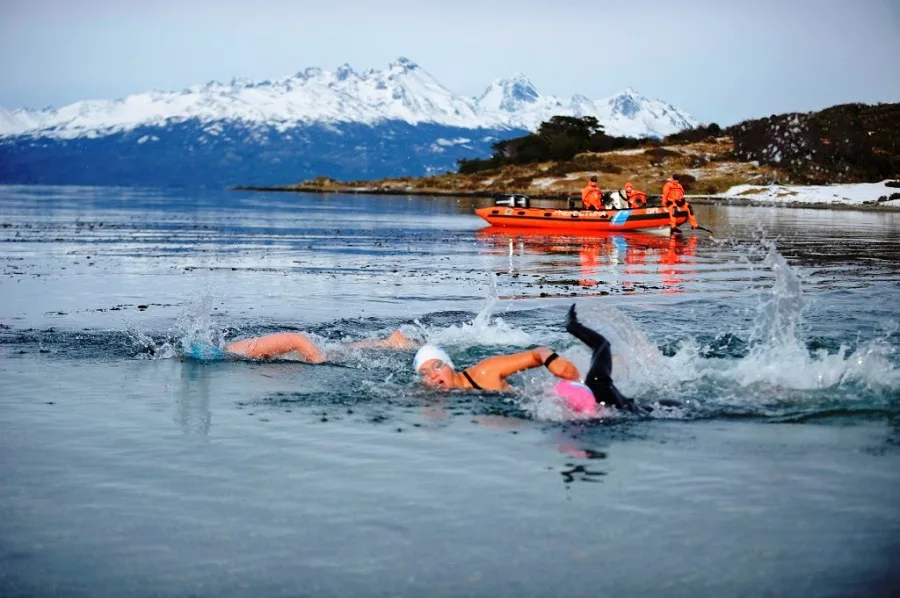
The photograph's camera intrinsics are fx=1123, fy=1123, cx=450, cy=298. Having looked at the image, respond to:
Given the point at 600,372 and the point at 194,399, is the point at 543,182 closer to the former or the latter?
the point at 194,399

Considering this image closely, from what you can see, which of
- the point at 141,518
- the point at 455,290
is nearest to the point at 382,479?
the point at 141,518

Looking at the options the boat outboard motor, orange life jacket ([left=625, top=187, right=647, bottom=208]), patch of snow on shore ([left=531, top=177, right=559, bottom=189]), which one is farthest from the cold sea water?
patch of snow on shore ([left=531, top=177, right=559, bottom=189])

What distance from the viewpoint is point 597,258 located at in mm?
34250

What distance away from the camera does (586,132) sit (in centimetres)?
13712

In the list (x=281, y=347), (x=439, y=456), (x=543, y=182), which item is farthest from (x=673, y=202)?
(x=543, y=182)

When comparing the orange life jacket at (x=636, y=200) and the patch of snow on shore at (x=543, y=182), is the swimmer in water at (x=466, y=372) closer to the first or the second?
the orange life jacket at (x=636, y=200)

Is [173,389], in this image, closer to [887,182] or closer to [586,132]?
[887,182]

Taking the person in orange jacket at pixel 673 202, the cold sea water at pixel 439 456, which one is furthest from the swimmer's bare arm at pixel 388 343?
the person in orange jacket at pixel 673 202

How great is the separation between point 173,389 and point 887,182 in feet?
266

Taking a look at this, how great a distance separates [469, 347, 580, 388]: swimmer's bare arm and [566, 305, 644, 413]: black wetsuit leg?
211 mm

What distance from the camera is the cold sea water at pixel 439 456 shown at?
24.7 feet

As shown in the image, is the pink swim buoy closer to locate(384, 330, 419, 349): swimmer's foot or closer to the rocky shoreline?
locate(384, 330, 419, 349): swimmer's foot

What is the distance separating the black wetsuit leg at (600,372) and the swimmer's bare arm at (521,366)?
0.21 meters

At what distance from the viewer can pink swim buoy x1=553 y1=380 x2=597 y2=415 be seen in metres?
11.7
